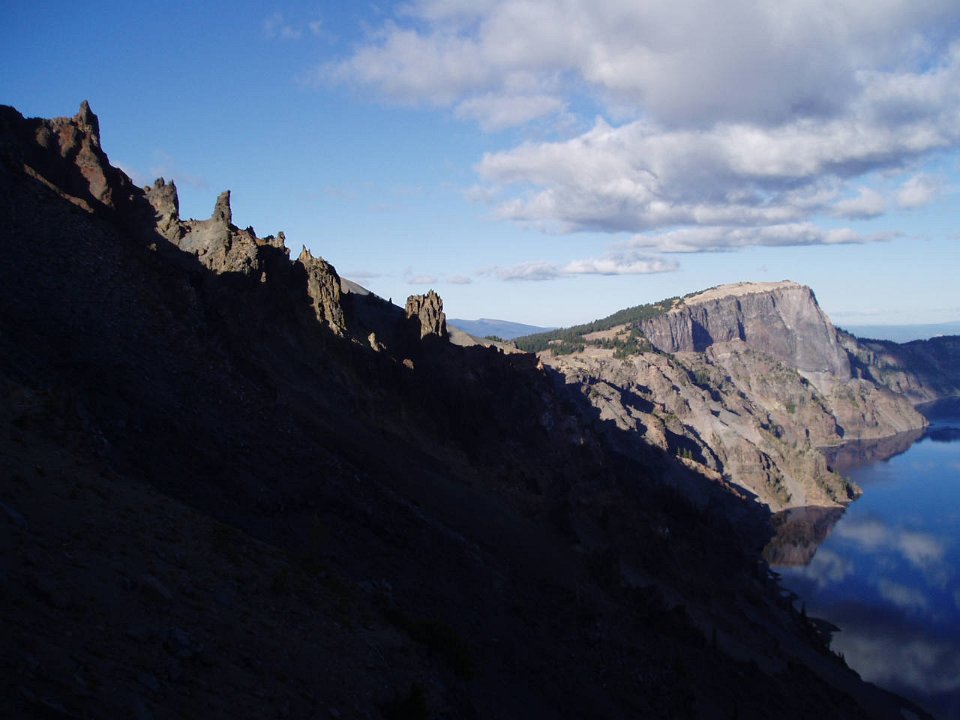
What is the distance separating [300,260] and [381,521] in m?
37.7

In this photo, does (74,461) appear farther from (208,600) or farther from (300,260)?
(300,260)

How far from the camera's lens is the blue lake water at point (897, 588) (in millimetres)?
70812

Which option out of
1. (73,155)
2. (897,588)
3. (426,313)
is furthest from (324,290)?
(897,588)

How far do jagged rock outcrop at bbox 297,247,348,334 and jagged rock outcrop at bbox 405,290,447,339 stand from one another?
17136mm

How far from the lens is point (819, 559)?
111 meters

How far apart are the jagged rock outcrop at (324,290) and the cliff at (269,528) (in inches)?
11.3

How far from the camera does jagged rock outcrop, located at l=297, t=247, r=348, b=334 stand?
60.2 meters

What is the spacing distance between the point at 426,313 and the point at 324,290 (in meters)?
20.7

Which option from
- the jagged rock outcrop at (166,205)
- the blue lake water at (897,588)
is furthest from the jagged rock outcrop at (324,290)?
the blue lake water at (897,588)

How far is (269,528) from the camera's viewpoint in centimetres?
2438

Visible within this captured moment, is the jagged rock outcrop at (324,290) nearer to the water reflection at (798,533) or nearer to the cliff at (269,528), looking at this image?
the cliff at (269,528)

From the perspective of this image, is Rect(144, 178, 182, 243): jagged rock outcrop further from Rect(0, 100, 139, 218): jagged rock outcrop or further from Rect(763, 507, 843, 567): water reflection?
Rect(763, 507, 843, 567): water reflection

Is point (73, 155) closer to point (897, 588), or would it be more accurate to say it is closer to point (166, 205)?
point (166, 205)

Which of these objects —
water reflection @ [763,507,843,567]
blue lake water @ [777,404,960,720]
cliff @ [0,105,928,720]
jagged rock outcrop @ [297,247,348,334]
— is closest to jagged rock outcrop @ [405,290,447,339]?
cliff @ [0,105,928,720]
